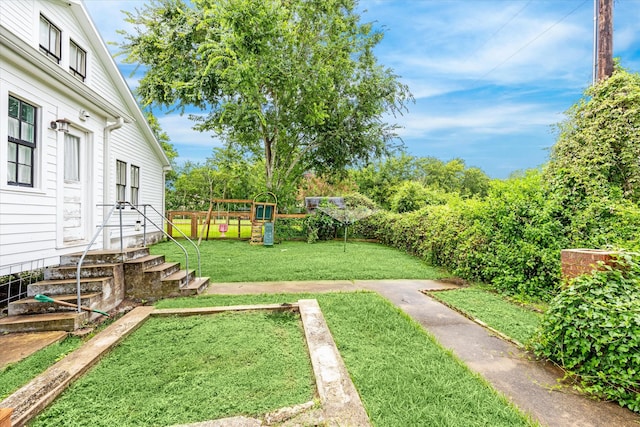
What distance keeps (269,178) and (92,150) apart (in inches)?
367

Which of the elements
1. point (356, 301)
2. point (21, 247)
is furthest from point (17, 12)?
point (356, 301)

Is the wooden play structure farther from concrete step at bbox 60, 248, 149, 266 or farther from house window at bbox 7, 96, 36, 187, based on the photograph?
house window at bbox 7, 96, 36, 187

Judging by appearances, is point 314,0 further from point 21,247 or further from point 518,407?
point 518,407

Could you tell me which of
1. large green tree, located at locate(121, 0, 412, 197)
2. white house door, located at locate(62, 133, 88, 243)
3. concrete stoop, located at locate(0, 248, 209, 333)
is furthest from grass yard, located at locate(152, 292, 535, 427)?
large green tree, located at locate(121, 0, 412, 197)

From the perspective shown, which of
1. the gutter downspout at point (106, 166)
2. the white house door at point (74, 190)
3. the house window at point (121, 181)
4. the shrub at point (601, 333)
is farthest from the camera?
the house window at point (121, 181)

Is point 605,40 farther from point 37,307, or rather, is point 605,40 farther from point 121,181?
point 121,181

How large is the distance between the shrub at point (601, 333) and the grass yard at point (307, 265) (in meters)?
3.80

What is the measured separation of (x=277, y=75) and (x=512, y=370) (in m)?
13.4

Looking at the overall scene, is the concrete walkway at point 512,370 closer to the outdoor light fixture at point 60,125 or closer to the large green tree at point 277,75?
the outdoor light fixture at point 60,125

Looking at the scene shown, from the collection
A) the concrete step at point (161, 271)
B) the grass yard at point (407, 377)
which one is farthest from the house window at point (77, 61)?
the grass yard at point (407, 377)

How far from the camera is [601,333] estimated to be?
7.97 ft

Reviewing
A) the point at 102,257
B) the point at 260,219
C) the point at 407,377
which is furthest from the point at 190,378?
the point at 260,219

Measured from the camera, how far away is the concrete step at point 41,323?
3525 mm

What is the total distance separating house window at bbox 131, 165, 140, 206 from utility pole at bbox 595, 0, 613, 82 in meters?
12.7
